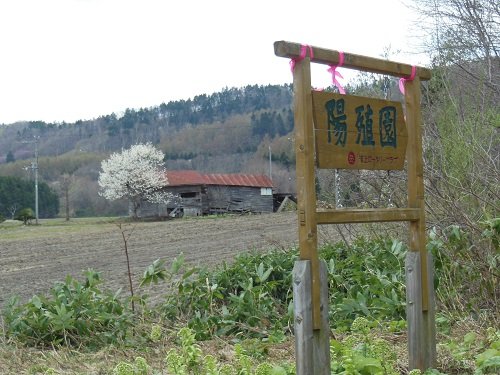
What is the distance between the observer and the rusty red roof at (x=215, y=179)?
214 feet

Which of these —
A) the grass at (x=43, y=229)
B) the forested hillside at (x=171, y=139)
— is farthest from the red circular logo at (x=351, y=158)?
the forested hillside at (x=171, y=139)

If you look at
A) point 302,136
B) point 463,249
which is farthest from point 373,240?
point 302,136

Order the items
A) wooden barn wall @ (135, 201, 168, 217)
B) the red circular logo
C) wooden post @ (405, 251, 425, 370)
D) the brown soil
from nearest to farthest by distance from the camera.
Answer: the red circular logo → wooden post @ (405, 251, 425, 370) → the brown soil → wooden barn wall @ (135, 201, 168, 217)

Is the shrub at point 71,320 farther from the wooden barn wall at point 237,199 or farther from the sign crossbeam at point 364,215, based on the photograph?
the wooden barn wall at point 237,199

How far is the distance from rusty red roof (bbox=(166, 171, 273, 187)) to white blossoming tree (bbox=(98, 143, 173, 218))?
1.17 metres

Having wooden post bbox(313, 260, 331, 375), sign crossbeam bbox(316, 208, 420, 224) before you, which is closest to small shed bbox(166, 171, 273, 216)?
sign crossbeam bbox(316, 208, 420, 224)

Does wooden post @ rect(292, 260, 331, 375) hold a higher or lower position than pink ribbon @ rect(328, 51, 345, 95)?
lower

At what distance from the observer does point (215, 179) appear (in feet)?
217

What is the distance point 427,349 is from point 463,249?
6.33ft

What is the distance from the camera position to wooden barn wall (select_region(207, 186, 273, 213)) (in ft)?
209

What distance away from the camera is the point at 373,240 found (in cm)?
880

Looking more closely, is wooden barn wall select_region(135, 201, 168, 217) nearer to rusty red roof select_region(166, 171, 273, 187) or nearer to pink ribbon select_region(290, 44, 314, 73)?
rusty red roof select_region(166, 171, 273, 187)

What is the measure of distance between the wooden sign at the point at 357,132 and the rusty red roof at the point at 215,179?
5959 cm

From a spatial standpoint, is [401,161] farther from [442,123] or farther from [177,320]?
[442,123]
